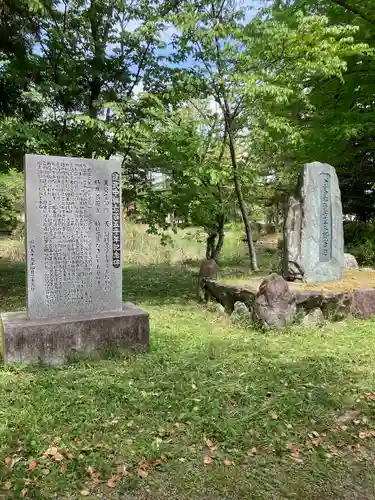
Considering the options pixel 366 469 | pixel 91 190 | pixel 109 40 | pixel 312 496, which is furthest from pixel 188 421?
pixel 109 40

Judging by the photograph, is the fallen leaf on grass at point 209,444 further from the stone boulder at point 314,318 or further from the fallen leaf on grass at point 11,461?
the stone boulder at point 314,318

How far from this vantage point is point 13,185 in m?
12.7

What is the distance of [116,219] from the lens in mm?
4547

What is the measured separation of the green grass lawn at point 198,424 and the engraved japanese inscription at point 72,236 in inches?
28.7

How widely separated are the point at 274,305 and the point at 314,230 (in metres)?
2.01

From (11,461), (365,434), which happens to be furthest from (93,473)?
(365,434)

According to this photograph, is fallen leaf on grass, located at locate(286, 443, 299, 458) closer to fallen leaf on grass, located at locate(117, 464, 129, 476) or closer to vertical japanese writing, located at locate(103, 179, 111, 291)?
fallen leaf on grass, located at locate(117, 464, 129, 476)

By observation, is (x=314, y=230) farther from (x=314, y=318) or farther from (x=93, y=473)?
(x=93, y=473)

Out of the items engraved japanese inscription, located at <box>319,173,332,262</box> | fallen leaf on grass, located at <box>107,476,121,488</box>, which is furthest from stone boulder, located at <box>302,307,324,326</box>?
fallen leaf on grass, located at <box>107,476,121,488</box>

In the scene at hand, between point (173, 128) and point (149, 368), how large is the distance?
4635 millimetres

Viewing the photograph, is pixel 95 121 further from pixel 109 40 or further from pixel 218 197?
pixel 218 197

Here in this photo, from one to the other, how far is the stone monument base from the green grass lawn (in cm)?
16

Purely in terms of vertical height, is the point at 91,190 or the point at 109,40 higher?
the point at 109,40

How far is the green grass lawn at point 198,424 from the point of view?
2322 millimetres
